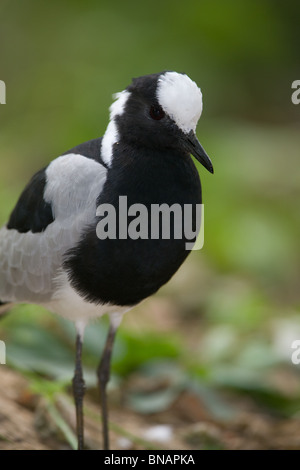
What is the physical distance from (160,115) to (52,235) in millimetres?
588

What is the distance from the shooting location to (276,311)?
472 centimetres

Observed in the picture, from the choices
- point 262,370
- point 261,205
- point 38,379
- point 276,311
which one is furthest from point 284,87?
point 38,379

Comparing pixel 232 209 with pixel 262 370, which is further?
pixel 232 209

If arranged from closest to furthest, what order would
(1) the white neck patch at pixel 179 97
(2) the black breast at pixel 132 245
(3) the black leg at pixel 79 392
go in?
(1) the white neck patch at pixel 179 97, (2) the black breast at pixel 132 245, (3) the black leg at pixel 79 392

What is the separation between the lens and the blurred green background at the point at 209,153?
376 centimetres

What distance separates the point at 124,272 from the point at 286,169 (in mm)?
3909

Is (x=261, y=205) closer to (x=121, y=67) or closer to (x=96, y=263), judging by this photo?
(x=121, y=67)

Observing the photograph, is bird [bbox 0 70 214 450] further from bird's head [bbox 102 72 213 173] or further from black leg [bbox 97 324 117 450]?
black leg [bbox 97 324 117 450]

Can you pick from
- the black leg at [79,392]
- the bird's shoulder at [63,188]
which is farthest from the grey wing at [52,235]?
the black leg at [79,392]

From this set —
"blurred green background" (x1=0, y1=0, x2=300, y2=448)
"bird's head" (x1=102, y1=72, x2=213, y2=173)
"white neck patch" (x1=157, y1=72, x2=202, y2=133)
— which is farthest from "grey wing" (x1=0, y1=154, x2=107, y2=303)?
"blurred green background" (x1=0, y1=0, x2=300, y2=448)

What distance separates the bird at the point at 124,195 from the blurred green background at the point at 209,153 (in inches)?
24.8

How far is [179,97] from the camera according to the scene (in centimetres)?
250

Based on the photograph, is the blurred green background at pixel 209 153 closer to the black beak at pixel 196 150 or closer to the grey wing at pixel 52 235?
the grey wing at pixel 52 235

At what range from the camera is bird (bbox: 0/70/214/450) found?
8.44 feet
